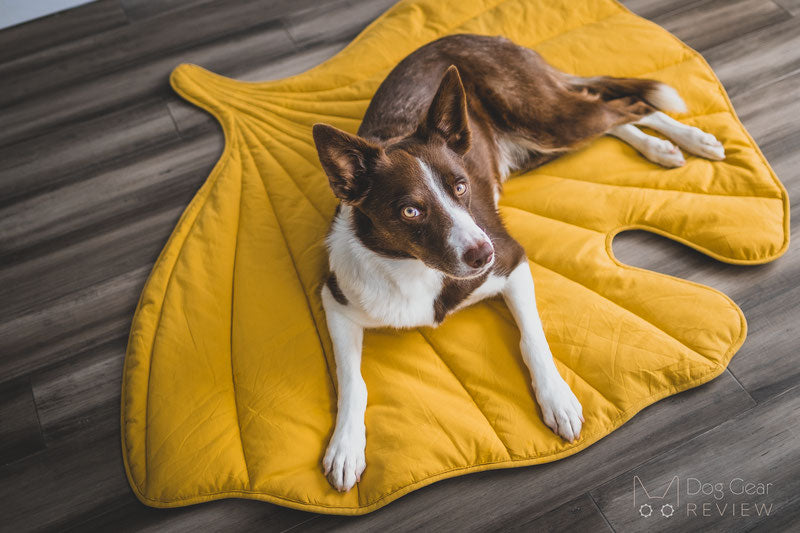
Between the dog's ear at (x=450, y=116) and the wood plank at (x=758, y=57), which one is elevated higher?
the dog's ear at (x=450, y=116)

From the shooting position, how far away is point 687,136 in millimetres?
2564

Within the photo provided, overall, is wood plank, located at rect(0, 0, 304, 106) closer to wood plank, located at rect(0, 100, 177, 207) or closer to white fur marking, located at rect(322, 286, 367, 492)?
wood plank, located at rect(0, 100, 177, 207)

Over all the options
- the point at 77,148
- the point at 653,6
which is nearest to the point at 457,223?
the point at 653,6

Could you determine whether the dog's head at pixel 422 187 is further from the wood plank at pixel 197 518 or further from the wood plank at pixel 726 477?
the wood plank at pixel 197 518

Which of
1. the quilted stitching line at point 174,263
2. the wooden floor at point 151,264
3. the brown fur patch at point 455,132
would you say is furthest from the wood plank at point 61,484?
the brown fur patch at point 455,132

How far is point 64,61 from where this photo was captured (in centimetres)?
380

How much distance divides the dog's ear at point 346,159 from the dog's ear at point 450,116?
20cm

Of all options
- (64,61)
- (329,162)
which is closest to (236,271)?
(329,162)

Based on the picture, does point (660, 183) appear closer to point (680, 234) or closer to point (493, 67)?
point (680, 234)

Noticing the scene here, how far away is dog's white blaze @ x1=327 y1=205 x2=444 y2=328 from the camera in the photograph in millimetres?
2008

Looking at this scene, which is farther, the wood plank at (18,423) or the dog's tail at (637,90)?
the dog's tail at (637,90)

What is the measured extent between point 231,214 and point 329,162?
3.73 ft

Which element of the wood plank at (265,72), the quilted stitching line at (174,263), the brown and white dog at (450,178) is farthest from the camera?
the wood plank at (265,72)

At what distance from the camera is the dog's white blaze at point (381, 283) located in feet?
6.59
